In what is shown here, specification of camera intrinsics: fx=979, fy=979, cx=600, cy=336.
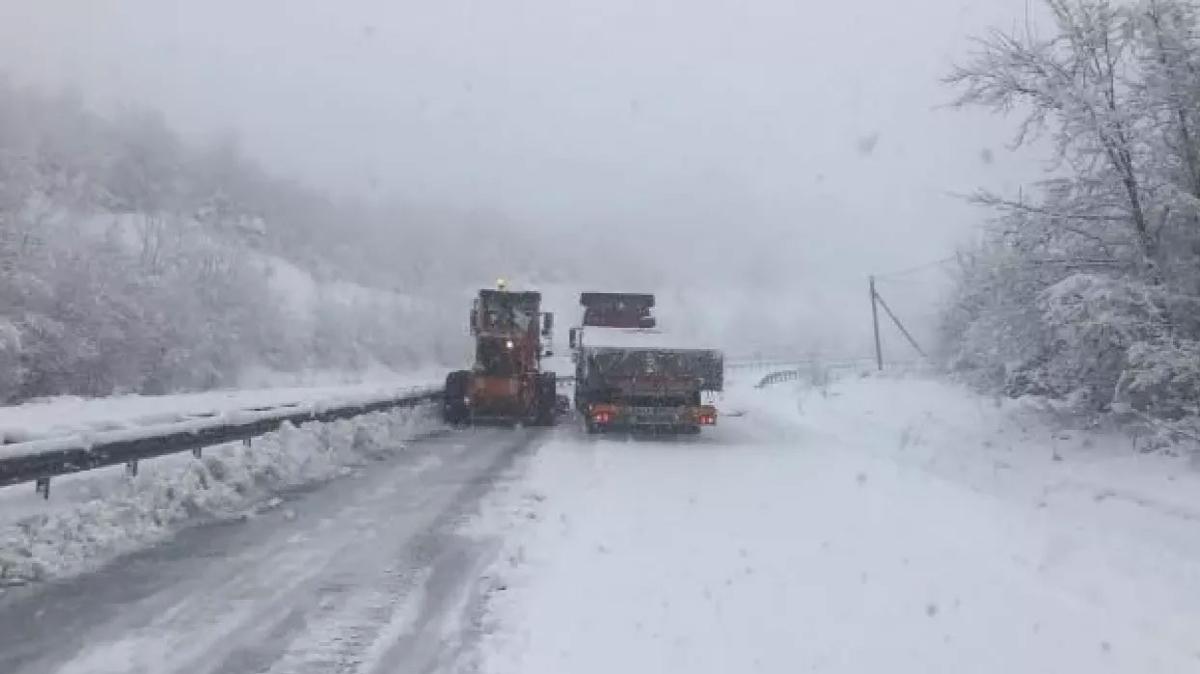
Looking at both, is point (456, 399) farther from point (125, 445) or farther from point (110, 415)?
point (125, 445)

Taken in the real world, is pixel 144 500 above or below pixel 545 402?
below

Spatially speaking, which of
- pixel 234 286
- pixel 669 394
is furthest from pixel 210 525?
pixel 234 286

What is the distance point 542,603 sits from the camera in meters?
7.13

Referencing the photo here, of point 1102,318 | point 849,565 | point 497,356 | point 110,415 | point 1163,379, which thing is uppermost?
point 1102,318

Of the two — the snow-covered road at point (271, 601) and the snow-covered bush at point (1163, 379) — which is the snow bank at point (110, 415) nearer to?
the snow-covered road at point (271, 601)

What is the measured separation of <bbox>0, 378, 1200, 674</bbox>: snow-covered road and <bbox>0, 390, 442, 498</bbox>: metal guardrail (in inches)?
52.2

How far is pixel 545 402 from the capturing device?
26.6m

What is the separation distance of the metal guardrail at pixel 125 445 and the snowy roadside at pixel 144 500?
0.70 ft

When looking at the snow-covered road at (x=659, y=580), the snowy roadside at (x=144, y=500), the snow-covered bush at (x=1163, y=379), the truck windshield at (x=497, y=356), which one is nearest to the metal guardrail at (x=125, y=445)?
the snowy roadside at (x=144, y=500)

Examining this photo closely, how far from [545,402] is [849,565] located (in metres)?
18.6

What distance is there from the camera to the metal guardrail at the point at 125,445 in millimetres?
9086

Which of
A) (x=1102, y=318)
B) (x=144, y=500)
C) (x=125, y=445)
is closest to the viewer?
(x=144, y=500)

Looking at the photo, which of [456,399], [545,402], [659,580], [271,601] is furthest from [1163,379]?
[456,399]

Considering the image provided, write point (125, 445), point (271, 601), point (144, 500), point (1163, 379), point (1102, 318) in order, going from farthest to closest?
point (1163, 379) → point (1102, 318) → point (125, 445) → point (144, 500) → point (271, 601)
